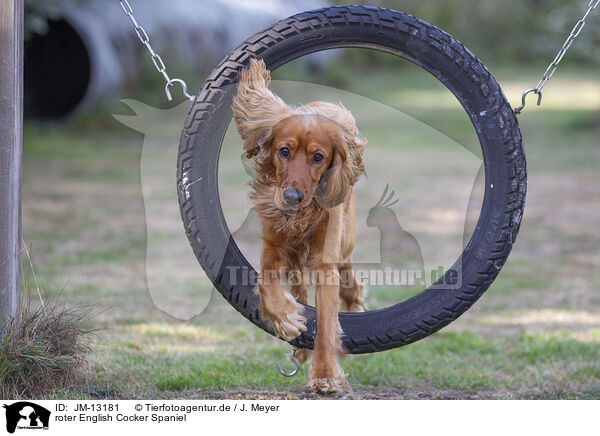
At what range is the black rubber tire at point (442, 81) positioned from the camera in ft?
11.0

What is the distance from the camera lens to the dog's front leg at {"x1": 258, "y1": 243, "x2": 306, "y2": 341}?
3211mm

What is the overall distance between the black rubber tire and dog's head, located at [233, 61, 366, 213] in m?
0.20

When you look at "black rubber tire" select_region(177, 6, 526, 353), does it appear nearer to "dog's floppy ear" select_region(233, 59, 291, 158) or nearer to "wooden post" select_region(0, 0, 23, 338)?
"dog's floppy ear" select_region(233, 59, 291, 158)

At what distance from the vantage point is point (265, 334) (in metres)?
5.23

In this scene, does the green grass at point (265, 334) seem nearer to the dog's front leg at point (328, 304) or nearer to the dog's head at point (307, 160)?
the dog's front leg at point (328, 304)

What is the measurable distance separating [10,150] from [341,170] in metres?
1.79

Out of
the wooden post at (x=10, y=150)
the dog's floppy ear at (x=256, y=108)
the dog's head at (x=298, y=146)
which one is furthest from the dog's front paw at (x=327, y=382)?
the wooden post at (x=10, y=150)

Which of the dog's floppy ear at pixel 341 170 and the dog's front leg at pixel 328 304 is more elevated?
the dog's floppy ear at pixel 341 170

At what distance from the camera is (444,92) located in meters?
18.3
